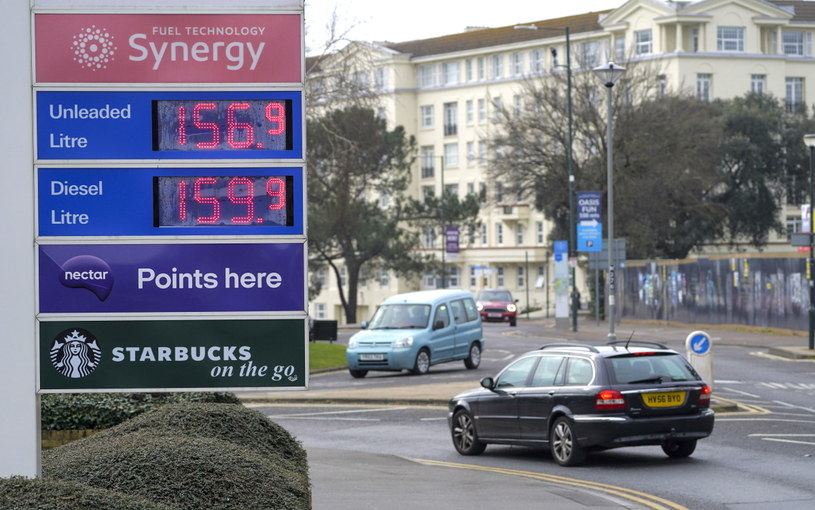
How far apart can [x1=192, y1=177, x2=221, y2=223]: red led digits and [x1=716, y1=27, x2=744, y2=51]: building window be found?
95.8 meters

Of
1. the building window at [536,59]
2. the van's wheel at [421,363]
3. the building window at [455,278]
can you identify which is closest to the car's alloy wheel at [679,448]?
the van's wheel at [421,363]

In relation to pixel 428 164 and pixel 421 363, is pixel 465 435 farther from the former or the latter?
pixel 428 164

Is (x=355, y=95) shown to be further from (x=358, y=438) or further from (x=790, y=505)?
(x=790, y=505)

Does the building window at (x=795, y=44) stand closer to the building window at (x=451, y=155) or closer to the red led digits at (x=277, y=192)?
the building window at (x=451, y=155)

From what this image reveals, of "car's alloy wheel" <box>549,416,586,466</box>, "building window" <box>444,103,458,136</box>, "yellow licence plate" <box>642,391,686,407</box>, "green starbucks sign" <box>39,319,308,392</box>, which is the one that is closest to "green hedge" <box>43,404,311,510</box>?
"green starbucks sign" <box>39,319,308,392</box>

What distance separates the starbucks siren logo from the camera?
8.45m

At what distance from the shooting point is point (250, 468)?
828 cm

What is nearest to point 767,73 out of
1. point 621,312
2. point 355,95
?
point 621,312

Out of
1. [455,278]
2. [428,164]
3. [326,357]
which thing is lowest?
[326,357]

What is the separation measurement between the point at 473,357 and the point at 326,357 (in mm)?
5940

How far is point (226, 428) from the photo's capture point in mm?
10188

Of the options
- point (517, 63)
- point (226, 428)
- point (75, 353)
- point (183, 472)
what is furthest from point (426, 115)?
point (183, 472)

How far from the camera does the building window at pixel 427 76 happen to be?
119m

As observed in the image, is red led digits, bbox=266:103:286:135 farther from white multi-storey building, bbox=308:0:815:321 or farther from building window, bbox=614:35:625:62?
building window, bbox=614:35:625:62
